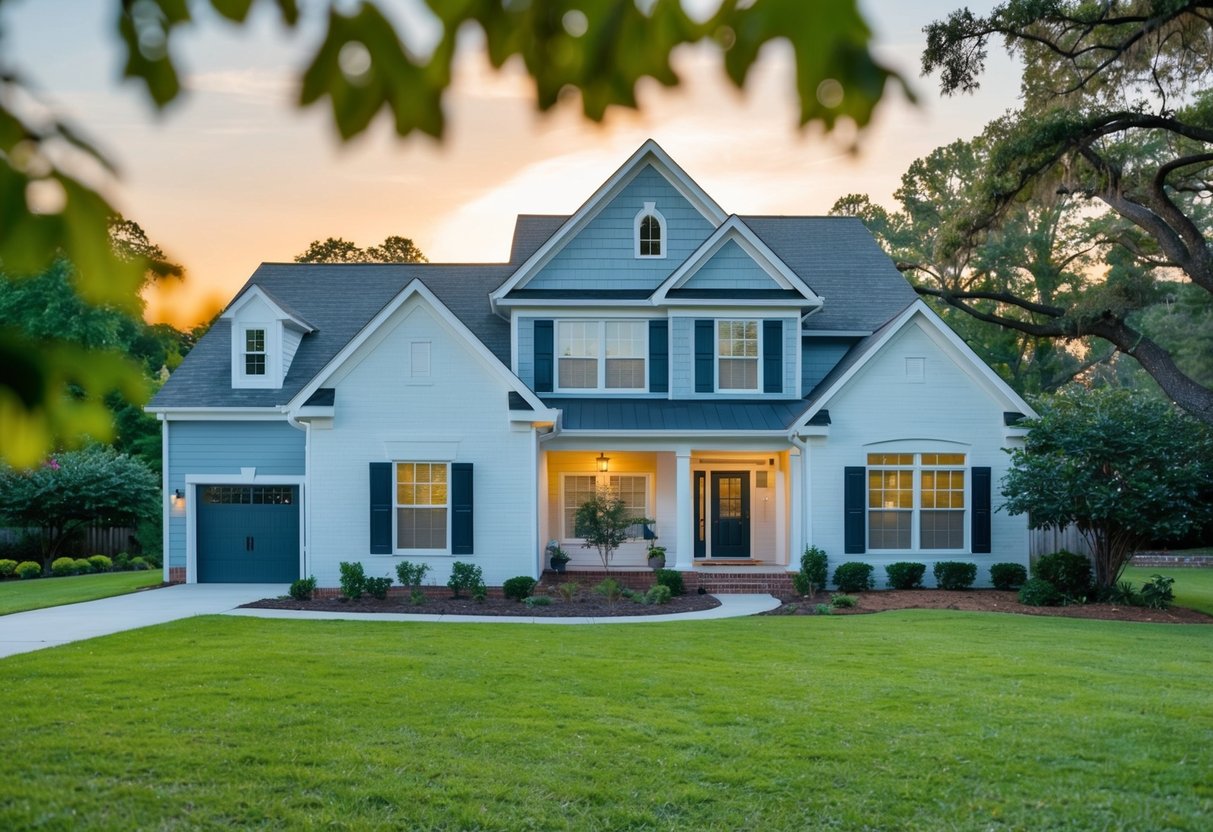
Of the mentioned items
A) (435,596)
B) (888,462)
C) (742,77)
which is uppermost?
A: (742,77)

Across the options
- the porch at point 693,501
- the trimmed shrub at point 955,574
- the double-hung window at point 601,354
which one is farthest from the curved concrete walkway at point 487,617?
the double-hung window at point 601,354

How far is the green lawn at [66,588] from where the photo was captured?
17.3m

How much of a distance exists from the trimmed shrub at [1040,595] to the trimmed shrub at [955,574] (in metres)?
1.54

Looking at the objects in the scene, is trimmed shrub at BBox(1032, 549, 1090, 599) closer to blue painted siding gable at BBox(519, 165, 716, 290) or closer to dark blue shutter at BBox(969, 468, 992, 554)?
dark blue shutter at BBox(969, 468, 992, 554)

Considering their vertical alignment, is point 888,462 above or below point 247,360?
below

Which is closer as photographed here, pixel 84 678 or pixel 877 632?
pixel 84 678

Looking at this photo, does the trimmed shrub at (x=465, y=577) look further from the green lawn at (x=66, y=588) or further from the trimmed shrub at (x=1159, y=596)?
the trimmed shrub at (x=1159, y=596)

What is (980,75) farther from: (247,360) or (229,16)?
(229,16)

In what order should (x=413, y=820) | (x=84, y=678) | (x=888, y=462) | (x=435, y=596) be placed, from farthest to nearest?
(x=888, y=462) < (x=435, y=596) < (x=84, y=678) < (x=413, y=820)

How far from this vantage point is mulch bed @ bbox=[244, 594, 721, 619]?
16000 millimetres

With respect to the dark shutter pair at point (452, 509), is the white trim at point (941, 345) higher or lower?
higher

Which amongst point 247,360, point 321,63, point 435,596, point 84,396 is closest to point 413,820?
point 84,396

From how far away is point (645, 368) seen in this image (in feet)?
68.0

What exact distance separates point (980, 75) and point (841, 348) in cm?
682
